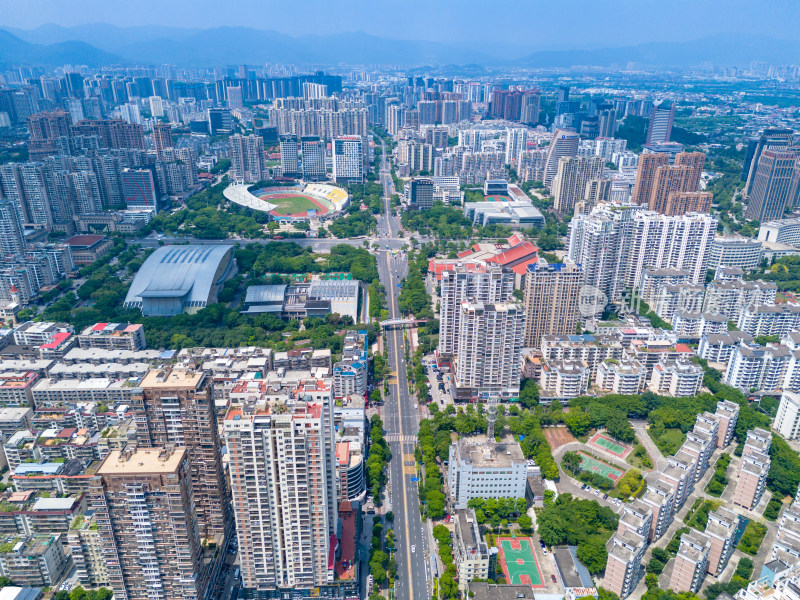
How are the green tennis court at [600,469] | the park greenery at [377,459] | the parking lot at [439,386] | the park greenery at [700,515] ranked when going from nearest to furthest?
the park greenery at [700,515]
the park greenery at [377,459]
the green tennis court at [600,469]
the parking lot at [439,386]

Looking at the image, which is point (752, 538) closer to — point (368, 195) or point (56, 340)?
point (56, 340)

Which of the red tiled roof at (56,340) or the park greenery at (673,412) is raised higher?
the red tiled roof at (56,340)

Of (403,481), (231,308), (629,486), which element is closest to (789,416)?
(629,486)

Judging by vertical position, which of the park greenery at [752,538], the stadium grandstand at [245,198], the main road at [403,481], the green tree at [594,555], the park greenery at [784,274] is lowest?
the main road at [403,481]

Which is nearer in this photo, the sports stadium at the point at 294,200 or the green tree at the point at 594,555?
the green tree at the point at 594,555

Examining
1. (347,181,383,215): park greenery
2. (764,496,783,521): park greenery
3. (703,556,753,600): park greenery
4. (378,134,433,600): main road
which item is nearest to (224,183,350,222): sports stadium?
(347,181,383,215): park greenery

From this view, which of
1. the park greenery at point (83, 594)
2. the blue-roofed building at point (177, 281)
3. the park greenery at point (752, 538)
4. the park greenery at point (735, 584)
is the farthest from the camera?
the blue-roofed building at point (177, 281)

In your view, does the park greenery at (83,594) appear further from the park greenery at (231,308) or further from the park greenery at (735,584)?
the park greenery at (735,584)

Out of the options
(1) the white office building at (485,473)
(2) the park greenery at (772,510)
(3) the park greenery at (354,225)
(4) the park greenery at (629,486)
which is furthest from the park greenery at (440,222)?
(2) the park greenery at (772,510)
